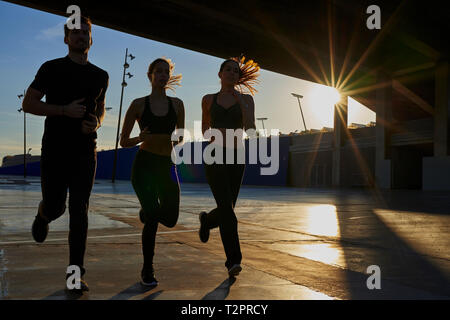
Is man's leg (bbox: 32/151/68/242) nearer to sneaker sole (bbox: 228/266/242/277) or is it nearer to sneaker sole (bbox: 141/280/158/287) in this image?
sneaker sole (bbox: 141/280/158/287)

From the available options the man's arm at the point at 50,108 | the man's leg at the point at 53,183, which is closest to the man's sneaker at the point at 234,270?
the man's leg at the point at 53,183

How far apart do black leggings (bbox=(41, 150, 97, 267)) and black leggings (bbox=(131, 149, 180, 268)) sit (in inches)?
19.2

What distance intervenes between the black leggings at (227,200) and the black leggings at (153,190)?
0.42 metres

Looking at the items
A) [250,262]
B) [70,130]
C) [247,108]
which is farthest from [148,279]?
[247,108]

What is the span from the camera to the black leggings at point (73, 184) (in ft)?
11.1

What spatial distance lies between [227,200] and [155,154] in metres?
0.81

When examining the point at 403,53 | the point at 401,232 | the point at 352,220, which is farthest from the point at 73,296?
the point at 403,53

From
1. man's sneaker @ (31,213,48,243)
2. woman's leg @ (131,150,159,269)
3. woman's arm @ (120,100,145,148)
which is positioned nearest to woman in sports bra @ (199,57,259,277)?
woman's leg @ (131,150,159,269)

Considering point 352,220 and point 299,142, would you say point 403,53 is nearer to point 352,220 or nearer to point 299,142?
point 299,142

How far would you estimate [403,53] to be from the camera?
28.8 m

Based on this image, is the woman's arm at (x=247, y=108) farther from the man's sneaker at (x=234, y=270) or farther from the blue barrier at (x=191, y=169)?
the blue barrier at (x=191, y=169)

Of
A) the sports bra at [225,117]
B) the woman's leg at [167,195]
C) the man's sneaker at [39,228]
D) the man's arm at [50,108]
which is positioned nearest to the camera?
the man's arm at [50,108]

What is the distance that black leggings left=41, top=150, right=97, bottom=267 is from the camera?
3.37m

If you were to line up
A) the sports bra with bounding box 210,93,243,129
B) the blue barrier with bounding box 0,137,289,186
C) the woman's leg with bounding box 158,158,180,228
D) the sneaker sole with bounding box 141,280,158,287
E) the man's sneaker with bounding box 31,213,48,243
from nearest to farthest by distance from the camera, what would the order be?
the sneaker sole with bounding box 141,280,158,287 < the man's sneaker with bounding box 31,213,48,243 < the woman's leg with bounding box 158,158,180,228 < the sports bra with bounding box 210,93,243,129 < the blue barrier with bounding box 0,137,289,186
